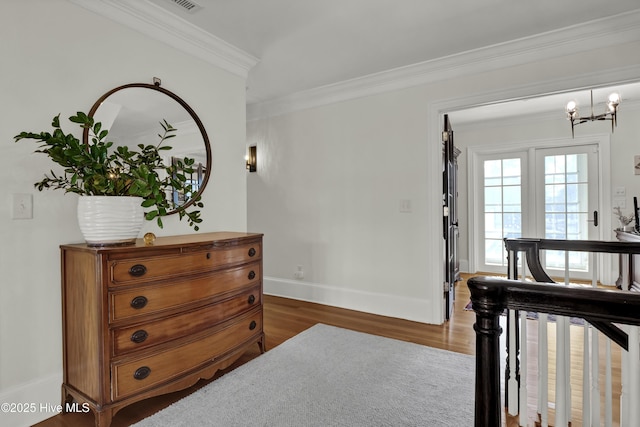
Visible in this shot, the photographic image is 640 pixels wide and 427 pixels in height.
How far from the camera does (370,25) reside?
2.50 m

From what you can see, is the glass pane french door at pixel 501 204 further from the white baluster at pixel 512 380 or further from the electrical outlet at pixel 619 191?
the white baluster at pixel 512 380

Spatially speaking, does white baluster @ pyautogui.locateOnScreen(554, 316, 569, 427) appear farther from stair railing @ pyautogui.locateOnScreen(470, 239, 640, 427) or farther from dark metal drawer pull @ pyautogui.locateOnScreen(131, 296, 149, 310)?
dark metal drawer pull @ pyautogui.locateOnScreen(131, 296, 149, 310)

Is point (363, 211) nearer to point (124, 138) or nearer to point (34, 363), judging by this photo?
point (124, 138)

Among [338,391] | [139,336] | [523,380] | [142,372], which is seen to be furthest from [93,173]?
[523,380]

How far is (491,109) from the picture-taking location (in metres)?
4.66

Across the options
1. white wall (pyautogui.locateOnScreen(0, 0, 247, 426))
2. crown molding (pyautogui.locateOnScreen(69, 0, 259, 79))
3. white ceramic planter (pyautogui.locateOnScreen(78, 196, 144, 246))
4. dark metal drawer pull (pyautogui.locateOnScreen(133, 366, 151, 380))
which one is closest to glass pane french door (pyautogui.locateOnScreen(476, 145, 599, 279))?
crown molding (pyautogui.locateOnScreen(69, 0, 259, 79))

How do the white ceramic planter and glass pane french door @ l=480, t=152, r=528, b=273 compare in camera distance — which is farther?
glass pane french door @ l=480, t=152, r=528, b=273

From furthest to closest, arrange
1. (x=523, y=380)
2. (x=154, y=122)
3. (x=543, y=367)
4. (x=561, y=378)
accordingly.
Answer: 1. (x=154, y=122)
2. (x=523, y=380)
3. (x=543, y=367)
4. (x=561, y=378)

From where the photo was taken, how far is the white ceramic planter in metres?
1.72

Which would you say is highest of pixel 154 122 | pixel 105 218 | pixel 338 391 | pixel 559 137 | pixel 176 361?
pixel 559 137

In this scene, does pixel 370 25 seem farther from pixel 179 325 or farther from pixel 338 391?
pixel 338 391

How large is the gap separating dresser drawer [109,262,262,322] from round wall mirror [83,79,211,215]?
0.62m

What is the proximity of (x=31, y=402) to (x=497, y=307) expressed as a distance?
2.32m

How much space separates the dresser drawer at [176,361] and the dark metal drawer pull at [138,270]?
1.45ft
